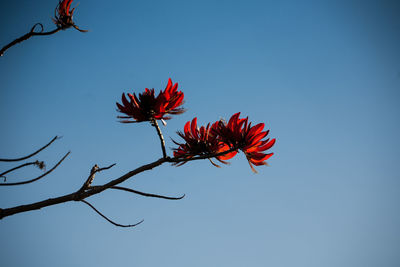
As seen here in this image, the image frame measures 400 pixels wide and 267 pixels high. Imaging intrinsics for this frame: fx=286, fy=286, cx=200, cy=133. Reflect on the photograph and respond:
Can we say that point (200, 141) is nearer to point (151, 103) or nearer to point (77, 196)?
point (151, 103)

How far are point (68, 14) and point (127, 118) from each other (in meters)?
0.47

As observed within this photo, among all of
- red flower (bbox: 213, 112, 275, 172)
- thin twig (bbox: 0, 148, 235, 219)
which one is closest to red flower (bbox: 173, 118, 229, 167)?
red flower (bbox: 213, 112, 275, 172)

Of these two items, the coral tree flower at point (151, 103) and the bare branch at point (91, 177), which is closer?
the bare branch at point (91, 177)

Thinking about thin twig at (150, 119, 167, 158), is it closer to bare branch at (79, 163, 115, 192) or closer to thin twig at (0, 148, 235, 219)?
thin twig at (0, 148, 235, 219)

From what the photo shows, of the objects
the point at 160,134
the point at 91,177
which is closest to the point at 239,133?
the point at 160,134

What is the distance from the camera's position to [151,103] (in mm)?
1136

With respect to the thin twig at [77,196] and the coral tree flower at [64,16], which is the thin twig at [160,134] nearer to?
the thin twig at [77,196]

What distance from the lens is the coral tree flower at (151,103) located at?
113 centimetres

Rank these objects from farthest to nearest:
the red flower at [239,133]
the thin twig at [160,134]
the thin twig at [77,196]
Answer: the red flower at [239,133]
the thin twig at [160,134]
the thin twig at [77,196]

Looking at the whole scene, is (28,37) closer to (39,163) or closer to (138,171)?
(39,163)

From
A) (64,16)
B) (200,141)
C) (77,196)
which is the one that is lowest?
(77,196)

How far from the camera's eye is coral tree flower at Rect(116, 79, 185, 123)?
113 cm

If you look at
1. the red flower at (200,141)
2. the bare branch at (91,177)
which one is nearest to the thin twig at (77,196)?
the bare branch at (91,177)

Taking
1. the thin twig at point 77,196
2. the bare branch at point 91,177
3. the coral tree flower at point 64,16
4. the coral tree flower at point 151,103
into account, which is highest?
the coral tree flower at point 64,16
